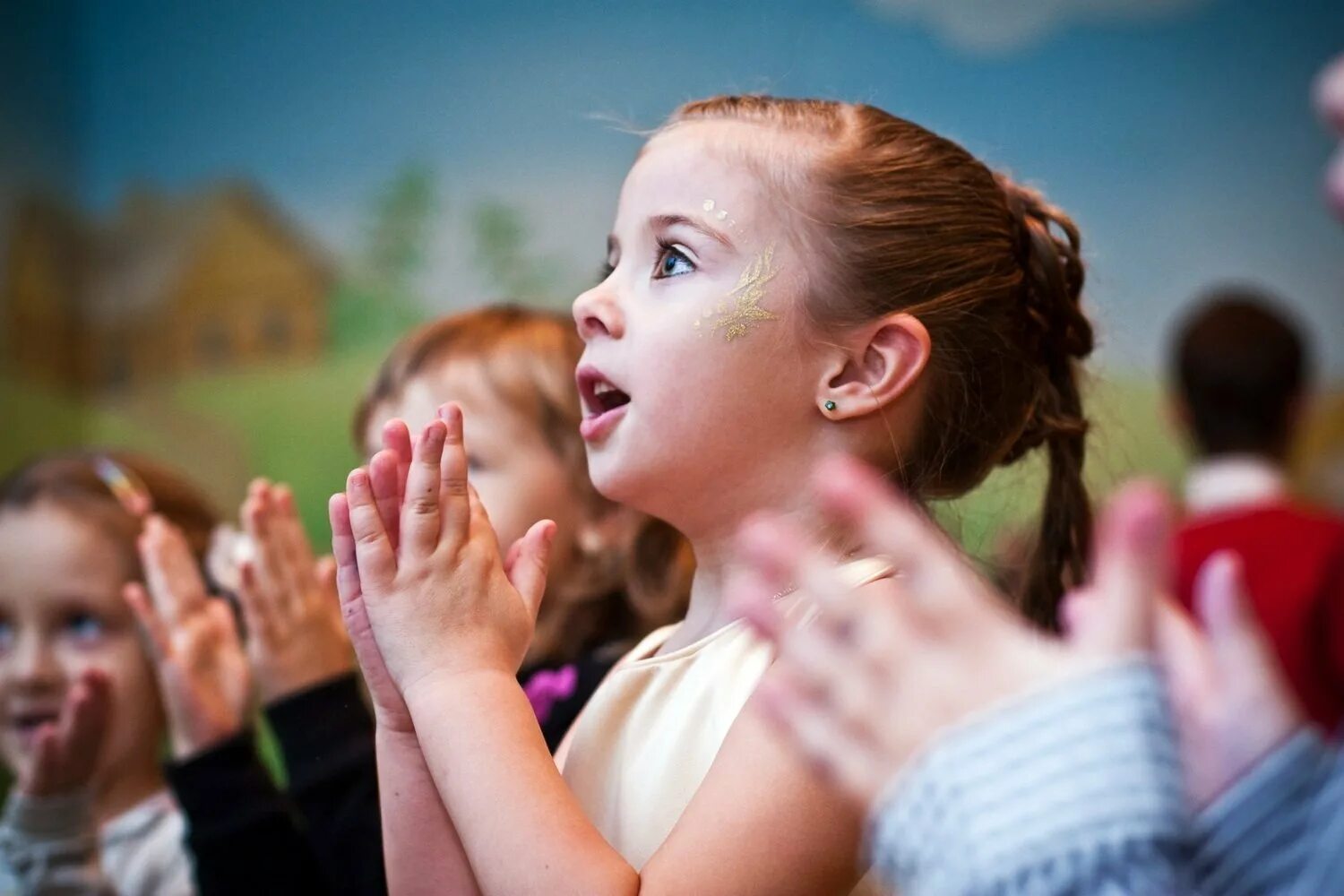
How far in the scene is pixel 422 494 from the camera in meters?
0.88

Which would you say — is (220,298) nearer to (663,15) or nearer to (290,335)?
(290,335)

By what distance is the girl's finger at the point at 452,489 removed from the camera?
35.2 inches

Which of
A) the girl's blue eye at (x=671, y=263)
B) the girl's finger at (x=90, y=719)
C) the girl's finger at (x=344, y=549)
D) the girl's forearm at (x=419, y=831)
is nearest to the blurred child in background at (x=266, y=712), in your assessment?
the girl's finger at (x=90, y=719)

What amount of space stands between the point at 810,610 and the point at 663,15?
104cm

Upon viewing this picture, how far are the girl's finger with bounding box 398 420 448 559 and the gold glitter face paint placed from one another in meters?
0.21

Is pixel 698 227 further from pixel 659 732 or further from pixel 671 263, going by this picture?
pixel 659 732

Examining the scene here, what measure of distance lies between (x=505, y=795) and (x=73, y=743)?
96 cm

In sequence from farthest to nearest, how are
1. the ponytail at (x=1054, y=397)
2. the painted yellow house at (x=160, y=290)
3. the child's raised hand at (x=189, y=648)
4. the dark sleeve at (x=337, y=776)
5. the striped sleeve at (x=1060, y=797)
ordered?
the painted yellow house at (x=160, y=290) < the child's raised hand at (x=189, y=648) < the dark sleeve at (x=337, y=776) < the ponytail at (x=1054, y=397) < the striped sleeve at (x=1060, y=797)

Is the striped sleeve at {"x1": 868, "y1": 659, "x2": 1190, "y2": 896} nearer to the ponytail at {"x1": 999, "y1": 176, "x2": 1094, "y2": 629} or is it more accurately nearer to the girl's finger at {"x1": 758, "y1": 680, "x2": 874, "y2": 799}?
the girl's finger at {"x1": 758, "y1": 680, "x2": 874, "y2": 799}

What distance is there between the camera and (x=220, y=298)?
2354mm

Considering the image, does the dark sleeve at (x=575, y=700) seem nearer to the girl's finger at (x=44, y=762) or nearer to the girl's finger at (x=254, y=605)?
the girl's finger at (x=254, y=605)

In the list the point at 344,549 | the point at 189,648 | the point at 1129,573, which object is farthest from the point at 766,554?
the point at 189,648

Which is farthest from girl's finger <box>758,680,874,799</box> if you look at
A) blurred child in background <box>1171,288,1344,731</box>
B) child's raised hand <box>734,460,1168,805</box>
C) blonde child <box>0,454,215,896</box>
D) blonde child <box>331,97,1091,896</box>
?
blonde child <box>0,454,215,896</box>

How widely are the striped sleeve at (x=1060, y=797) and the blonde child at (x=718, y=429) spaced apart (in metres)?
0.27
